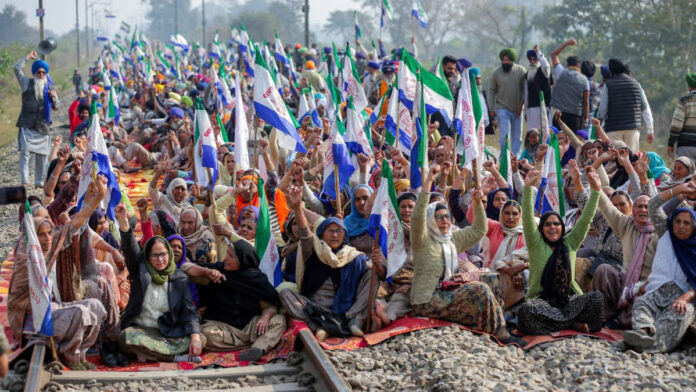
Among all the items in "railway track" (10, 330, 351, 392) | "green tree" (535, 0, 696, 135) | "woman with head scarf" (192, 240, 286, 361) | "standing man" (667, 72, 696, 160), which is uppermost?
"green tree" (535, 0, 696, 135)

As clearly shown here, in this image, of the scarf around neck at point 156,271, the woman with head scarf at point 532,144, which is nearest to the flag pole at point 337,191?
the scarf around neck at point 156,271

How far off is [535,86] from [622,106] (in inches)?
63.8

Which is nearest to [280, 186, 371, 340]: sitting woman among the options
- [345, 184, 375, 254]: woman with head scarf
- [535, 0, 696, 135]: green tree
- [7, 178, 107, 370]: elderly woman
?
[345, 184, 375, 254]: woman with head scarf

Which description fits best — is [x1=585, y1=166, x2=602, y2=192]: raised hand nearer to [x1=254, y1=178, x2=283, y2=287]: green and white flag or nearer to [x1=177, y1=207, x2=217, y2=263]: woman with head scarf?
[x1=254, y1=178, x2=283, y2=287]: green and white flag

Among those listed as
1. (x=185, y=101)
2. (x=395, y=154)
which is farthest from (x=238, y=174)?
(x=185, y=101)

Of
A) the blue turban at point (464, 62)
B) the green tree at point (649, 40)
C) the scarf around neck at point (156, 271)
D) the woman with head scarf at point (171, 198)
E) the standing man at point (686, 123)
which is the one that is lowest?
the scarf around neck at point (156, 271)

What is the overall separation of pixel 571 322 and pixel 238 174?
156 inches

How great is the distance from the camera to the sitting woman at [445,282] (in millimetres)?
7066

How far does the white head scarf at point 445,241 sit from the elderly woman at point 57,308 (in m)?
2.62

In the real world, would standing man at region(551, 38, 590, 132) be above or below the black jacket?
above

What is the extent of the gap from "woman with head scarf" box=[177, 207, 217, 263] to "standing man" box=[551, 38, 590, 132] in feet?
20.6

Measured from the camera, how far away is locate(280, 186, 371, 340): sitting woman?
23.7ft

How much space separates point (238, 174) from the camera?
9.47m

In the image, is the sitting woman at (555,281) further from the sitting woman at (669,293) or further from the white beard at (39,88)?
the white beard at (39,88)
